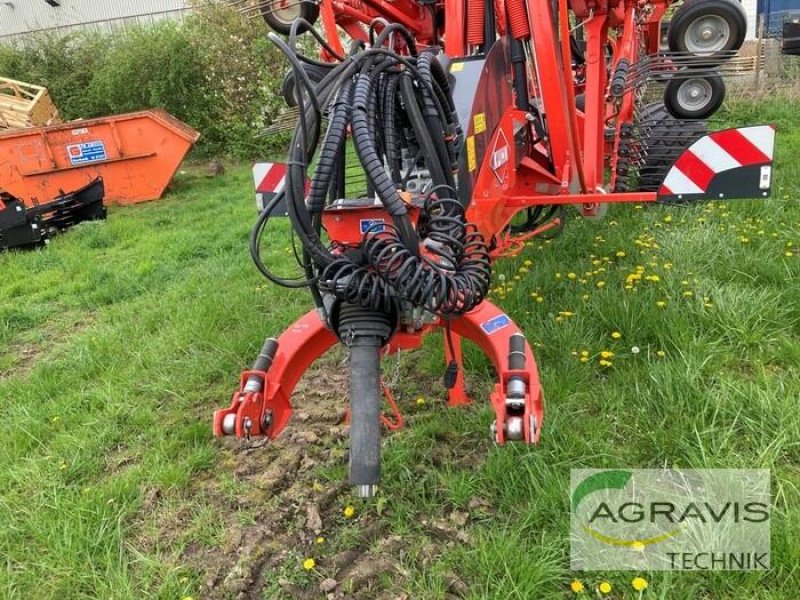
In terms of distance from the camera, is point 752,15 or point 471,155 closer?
point 471,155

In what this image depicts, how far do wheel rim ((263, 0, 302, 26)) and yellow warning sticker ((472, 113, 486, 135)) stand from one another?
200 centimetres

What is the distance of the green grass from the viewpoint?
213cm

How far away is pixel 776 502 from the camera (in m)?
2.08

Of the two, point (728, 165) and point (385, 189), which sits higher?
point (385, 189)

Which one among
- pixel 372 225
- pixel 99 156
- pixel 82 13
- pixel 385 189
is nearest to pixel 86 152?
pixel 99 156

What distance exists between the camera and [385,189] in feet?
5.32

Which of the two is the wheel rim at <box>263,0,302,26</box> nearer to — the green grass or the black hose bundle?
the green grass

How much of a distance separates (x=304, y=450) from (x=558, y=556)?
1.18 m

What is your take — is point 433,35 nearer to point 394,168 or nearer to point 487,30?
point 487,30

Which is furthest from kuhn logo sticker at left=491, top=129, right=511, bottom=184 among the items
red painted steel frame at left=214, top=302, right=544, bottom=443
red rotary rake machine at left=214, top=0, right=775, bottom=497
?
red painted steel frame at left=214, top=302, right=544, bottom=443

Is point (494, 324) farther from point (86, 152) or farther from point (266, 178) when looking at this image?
point (86, 152)

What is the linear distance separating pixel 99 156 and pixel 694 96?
7.69 meters

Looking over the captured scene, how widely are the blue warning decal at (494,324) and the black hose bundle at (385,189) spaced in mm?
281

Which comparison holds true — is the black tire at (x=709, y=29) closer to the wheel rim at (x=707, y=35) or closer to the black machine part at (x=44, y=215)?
the wheel rim at (x=707, y=35)
